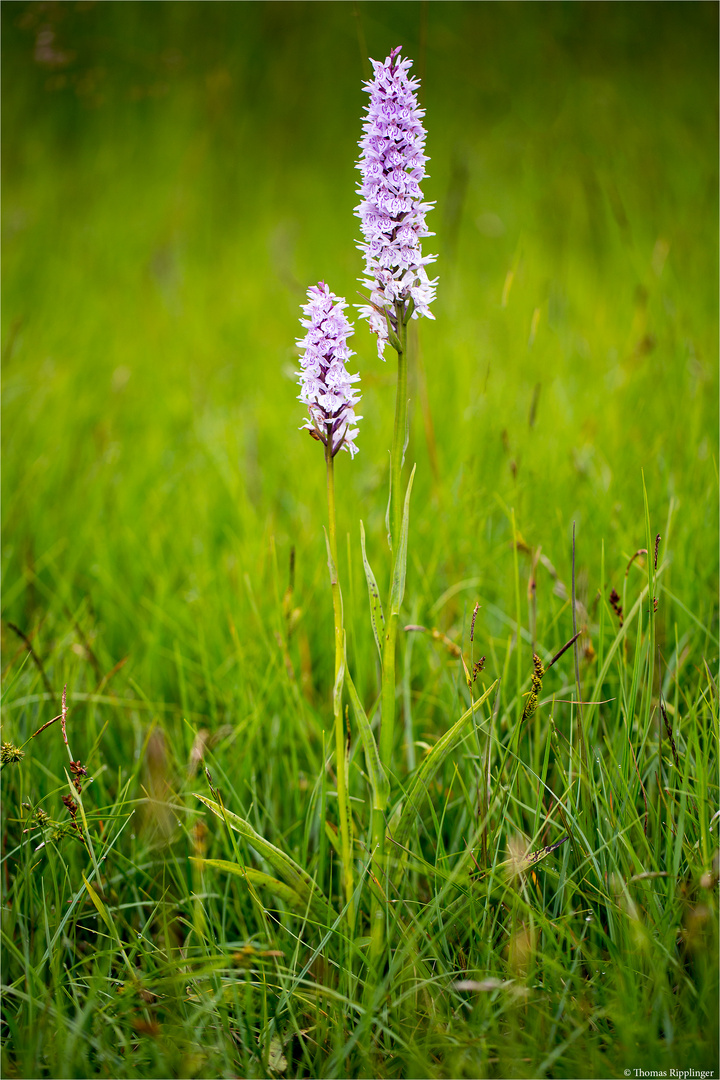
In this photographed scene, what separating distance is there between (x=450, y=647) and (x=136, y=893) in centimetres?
103

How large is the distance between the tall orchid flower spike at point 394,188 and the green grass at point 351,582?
0.72 meters

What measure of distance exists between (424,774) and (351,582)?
58 cm

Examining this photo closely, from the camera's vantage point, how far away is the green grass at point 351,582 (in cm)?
123

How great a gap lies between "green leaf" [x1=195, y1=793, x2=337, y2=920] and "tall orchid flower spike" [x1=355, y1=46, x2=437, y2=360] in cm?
102

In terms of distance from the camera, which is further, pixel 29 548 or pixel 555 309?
pixel 555 309

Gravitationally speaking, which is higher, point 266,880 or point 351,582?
point 351,582

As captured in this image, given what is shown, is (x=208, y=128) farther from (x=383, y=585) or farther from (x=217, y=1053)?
(x=217, y=1053)

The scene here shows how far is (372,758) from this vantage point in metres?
1.28

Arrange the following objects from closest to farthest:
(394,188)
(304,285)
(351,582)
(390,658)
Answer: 1. (394,188)
2. (390,658)
3. (351,582)
4. (304,285)

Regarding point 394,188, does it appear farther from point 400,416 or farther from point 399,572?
point 399,572

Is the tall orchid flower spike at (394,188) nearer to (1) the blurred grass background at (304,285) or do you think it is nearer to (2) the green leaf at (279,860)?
(1) the blurred grass background at (304,285)

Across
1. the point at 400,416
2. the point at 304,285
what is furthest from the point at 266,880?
the point at 304,285

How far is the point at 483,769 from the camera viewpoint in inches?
55.9

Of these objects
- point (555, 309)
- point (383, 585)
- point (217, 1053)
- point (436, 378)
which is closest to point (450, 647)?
point (383, 585)
